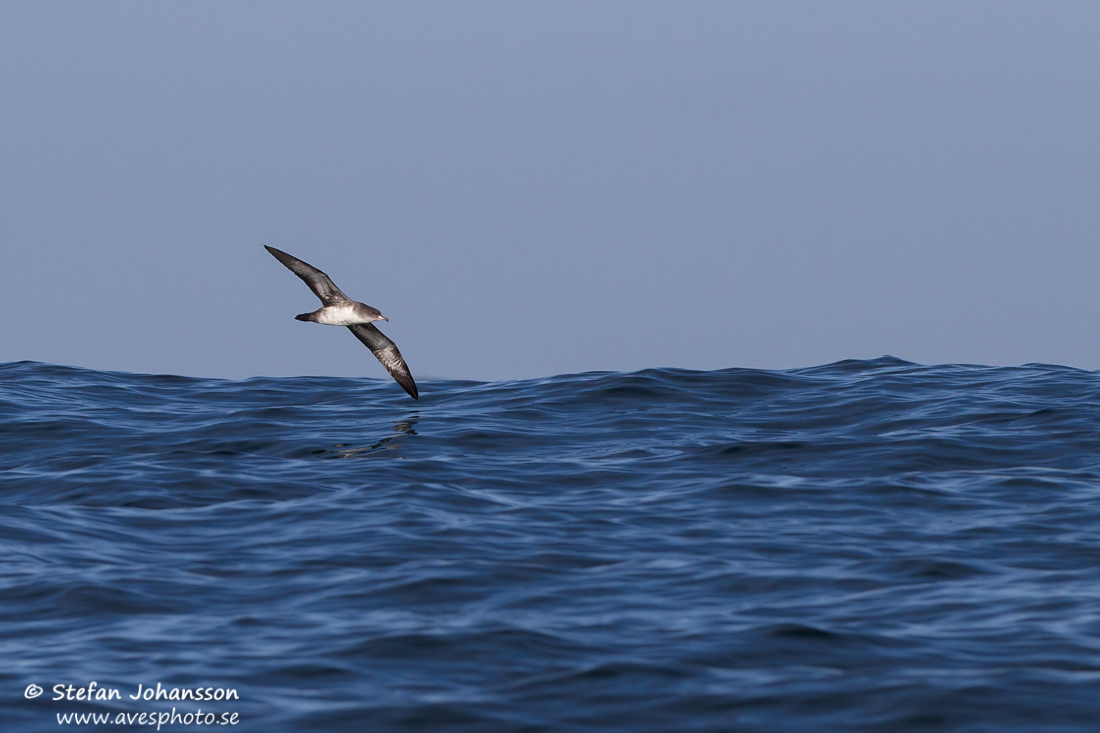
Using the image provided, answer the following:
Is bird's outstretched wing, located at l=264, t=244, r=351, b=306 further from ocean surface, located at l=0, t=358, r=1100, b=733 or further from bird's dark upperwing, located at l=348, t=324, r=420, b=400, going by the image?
ocean surface, located at l=0, t=358, r=1100, b=733

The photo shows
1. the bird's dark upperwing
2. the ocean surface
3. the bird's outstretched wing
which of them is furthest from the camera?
the bird's dark upperwing

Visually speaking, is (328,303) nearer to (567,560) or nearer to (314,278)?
(314,278)

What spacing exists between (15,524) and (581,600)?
7.22m

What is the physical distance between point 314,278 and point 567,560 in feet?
24.5

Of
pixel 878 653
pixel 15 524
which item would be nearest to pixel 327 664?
pixel 878 653

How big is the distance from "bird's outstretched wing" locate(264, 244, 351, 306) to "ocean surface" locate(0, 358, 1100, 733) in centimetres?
219

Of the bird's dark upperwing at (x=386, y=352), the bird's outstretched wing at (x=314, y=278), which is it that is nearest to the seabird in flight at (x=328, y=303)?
the bird's outstretched wing at (x=314, y=278)

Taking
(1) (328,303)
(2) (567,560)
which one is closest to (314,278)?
(1) (328,303)

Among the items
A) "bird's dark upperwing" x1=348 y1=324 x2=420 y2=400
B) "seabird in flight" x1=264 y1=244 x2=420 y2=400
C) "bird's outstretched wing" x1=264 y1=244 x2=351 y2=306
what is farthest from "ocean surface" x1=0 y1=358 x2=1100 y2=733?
"bird's outstretched wing" x1=264 y1=244 x2=351 y2=306

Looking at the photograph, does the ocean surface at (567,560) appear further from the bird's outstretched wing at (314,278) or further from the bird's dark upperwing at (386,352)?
the bird's outstretched wing at (314,278)

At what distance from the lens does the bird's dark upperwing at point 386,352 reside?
21469 millimetres

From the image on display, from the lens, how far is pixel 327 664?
1076 cm

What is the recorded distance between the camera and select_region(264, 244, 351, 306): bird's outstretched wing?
19.0m

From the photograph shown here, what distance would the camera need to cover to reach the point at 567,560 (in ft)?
44.4
